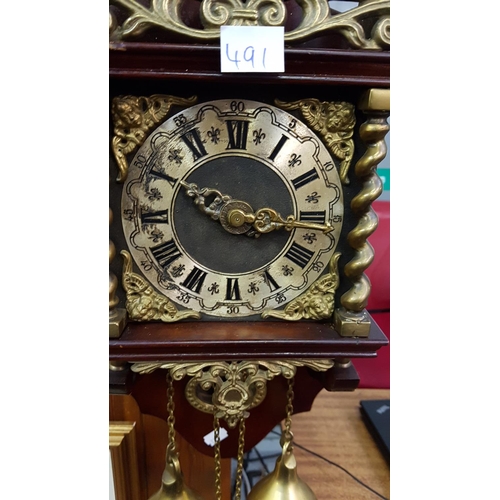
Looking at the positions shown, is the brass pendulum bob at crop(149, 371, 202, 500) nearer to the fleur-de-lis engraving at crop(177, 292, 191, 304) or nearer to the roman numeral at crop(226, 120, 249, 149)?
the fleur-de-lis engraving at crop(177, 292, 191, 304)

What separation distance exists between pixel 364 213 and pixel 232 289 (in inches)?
9.0

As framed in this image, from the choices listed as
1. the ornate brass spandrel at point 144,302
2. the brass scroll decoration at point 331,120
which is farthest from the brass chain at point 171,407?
the brass scroll decoration at point 331,120

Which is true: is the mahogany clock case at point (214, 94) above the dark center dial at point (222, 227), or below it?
above

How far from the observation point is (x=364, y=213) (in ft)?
1.91

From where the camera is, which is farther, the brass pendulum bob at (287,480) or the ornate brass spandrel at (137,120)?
the brass pendulum bob at (287,480)

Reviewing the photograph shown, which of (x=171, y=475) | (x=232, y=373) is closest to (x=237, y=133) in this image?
(x=232, y=373)

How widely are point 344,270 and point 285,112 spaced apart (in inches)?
9.9

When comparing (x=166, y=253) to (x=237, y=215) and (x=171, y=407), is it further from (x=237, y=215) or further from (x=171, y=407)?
(x=171, y=407)

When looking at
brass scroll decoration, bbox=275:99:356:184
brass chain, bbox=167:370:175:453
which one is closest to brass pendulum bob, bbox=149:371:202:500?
brass chain, bbox=167:370:175:453

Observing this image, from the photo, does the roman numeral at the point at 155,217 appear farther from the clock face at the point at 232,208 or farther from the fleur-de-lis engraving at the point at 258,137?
the fleur-de-lis engraving at the point at 258,137

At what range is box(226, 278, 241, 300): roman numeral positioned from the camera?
61 centimetres

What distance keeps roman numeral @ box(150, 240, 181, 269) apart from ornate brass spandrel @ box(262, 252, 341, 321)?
0.54 ft

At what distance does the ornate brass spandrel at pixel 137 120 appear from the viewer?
56 centimetres

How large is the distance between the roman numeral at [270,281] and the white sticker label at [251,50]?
288 millimetres
